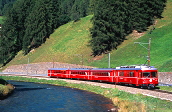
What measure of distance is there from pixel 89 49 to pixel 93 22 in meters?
10.8

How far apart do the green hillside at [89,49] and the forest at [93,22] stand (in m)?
2.75

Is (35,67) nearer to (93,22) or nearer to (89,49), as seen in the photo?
(89,49)

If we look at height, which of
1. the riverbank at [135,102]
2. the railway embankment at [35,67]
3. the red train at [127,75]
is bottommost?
the riverbank at [135,102]

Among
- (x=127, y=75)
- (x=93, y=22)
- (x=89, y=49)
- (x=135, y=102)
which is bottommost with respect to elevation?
(x=135, y=102)

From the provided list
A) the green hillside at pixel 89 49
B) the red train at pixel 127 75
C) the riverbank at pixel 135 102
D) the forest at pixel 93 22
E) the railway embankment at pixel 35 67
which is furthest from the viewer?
the railway embankment at pixel 35 67

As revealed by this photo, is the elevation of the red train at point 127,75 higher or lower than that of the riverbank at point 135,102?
higher

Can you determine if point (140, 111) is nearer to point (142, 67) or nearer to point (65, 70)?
point (142, 67)

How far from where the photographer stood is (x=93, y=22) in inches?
3674

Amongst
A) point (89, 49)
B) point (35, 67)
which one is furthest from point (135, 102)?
point (35, 67)

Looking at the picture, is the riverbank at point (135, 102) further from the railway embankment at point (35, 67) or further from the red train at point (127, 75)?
the railway embankment at point (35, 67)

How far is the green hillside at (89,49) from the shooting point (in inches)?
3047

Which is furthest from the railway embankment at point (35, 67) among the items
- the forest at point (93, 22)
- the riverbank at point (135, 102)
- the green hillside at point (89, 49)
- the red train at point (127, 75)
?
the riverbank at point (135, 102)

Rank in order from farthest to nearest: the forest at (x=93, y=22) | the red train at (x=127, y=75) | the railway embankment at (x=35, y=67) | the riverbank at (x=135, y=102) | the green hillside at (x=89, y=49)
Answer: the railway embankment at (x=35, y=67) < the forest at (x=93, y=22) < the green hillside at (x=89, y=49) < the red train at (x=127, y=75) < the riverbank at (x=135, y=102)

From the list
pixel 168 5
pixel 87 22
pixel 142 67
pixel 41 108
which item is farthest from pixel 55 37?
pixel 41 108
